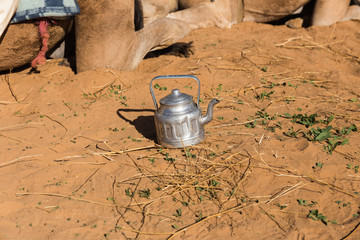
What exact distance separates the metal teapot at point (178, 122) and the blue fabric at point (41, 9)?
133 centimetres

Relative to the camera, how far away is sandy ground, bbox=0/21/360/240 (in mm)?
2344

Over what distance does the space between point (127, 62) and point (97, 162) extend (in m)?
1.63

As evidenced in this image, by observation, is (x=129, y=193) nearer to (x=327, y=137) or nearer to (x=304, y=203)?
(x=304, y=203)

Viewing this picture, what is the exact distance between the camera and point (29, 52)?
Result: 414 centimetres

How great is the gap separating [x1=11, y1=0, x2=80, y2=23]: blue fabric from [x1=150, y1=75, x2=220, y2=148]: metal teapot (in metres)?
1.33

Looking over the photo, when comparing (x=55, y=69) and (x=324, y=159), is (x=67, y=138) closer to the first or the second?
(x=55, y=69)

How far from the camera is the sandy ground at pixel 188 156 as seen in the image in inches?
92.3

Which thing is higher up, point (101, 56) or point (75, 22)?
point (75, 22)

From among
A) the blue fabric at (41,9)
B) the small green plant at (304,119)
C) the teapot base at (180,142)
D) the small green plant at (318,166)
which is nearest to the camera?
the small green plant at (318,166)

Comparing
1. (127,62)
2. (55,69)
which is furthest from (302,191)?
(55,69)

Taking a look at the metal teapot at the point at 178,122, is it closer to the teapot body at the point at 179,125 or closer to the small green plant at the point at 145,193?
the teapot body at the point at 179,125

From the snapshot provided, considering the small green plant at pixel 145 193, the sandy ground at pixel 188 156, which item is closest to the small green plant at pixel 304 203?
the sandy ground at pixel 188 156

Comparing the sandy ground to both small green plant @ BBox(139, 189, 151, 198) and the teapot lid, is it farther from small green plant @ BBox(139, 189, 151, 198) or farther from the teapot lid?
the teapot lid

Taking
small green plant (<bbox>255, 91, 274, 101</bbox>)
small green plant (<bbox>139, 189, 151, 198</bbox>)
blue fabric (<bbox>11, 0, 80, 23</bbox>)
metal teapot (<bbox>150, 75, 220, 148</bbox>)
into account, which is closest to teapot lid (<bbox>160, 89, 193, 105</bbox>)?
metal teapot (<bbox>150, 75, 220, 148</bbox>)
